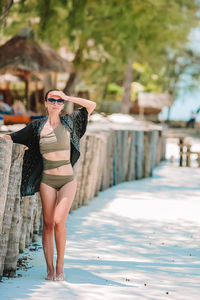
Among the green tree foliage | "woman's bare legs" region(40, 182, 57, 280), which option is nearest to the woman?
"woman's bare legs" region(40, 182, 57, 280)

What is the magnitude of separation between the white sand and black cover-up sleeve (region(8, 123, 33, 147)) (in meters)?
1.25

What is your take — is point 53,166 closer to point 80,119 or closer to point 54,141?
point 54,141

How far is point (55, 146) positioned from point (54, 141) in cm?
5

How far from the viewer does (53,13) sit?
15.6 metres

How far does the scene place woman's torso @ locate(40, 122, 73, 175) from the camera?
5.30 m

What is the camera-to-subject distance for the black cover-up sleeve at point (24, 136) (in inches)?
213

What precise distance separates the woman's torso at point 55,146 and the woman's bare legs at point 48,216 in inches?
6.7

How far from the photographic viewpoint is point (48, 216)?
5.36 metres

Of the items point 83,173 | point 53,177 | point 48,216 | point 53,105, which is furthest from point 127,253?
point 83,173

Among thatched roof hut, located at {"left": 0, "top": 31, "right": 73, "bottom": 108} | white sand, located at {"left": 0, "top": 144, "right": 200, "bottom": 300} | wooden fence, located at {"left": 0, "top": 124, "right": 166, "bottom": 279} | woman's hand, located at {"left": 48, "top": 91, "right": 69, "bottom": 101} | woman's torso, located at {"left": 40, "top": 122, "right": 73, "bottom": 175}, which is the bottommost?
white sand, located at {"left": 0, "top": 144, "right": 200, "bottom": 300}

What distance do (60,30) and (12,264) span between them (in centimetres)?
1314

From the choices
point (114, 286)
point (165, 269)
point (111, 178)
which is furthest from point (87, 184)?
point (114, 286)

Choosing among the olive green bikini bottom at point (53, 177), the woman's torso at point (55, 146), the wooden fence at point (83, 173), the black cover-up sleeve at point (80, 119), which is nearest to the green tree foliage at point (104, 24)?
the wooden fence at point (83, 173)

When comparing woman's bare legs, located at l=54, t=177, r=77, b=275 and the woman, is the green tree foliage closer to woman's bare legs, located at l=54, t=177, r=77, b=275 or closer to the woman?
the woman
